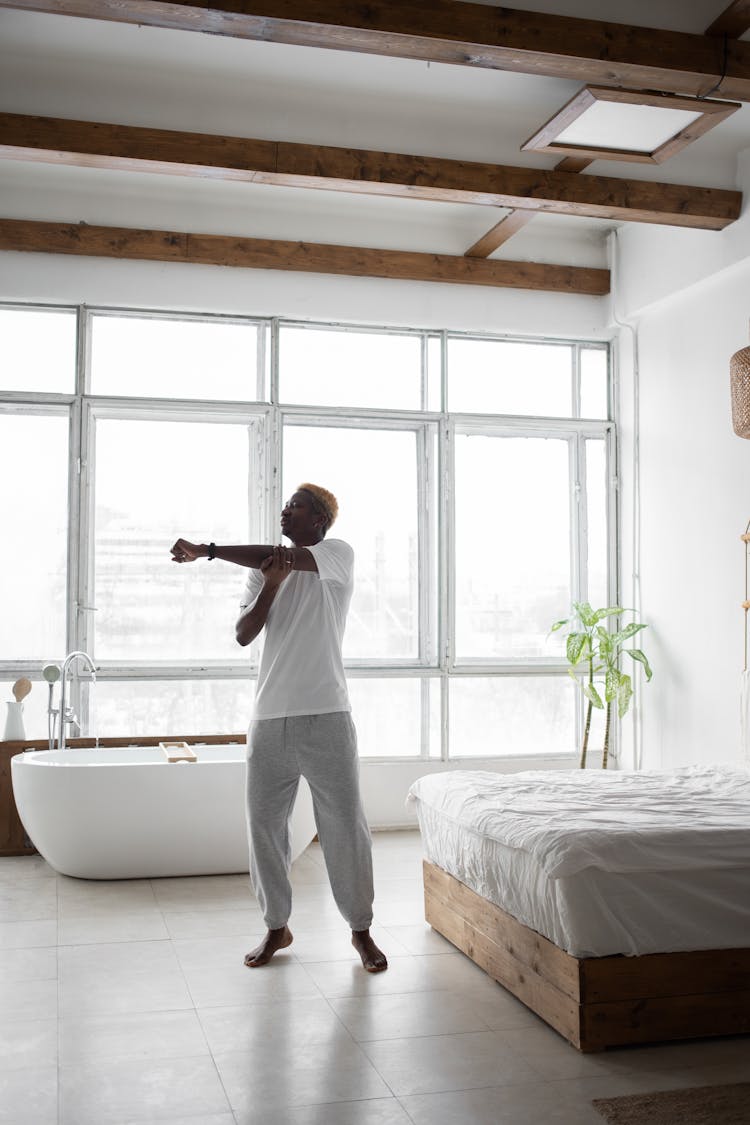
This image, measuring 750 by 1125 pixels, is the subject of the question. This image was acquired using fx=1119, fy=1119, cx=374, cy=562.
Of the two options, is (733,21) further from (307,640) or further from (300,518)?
(307,640)

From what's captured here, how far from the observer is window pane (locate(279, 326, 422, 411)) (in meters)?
6.04

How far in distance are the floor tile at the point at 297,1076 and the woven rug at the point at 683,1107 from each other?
1.64 ft

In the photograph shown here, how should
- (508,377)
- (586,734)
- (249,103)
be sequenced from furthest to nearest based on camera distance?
(508,377)
(586,734)
(249,103)

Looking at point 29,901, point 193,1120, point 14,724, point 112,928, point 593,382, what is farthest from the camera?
point 593,382

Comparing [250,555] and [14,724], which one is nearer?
[250,555]

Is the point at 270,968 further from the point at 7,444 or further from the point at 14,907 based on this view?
the point at 7,444

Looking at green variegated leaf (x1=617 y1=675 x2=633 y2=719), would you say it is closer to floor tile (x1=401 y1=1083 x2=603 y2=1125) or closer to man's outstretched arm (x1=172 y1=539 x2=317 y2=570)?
man's outstretched arm (x1=172 y1=539 x2=317 y2=570)

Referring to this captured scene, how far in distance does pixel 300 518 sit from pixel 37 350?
9.08 ft

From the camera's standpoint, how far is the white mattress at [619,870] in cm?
268

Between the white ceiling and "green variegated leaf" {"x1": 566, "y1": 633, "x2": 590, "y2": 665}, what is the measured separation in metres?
2.33

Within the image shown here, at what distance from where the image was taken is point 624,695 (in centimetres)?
597

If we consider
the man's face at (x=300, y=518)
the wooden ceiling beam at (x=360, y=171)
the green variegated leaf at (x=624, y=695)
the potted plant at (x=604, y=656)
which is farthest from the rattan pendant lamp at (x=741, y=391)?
the man's face at (x=300, y=518)

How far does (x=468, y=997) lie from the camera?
3.11m

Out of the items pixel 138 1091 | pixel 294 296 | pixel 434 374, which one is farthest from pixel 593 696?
pixel 138 1091
